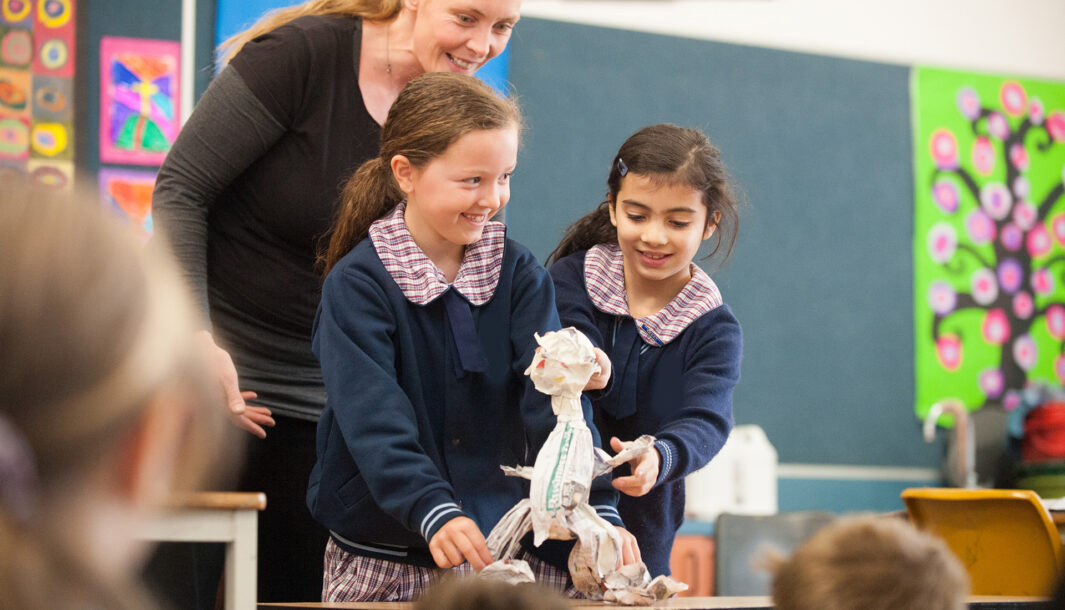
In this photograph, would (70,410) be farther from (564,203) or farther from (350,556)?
(564,203)

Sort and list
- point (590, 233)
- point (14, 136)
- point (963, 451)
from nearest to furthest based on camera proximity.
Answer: point (590, 233)
point (14, 136)
point (963, 451)

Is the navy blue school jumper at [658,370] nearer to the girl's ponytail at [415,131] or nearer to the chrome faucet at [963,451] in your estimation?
the girl's ponytail at [415,131]

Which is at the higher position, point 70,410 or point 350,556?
point 70,410

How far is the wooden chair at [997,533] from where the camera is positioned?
2.34m

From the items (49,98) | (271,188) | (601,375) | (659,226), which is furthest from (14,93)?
(601,375)

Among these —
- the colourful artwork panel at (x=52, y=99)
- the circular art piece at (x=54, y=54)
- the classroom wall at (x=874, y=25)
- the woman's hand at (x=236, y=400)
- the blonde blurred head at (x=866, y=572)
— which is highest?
the classroom wall at (x=874, y=25)

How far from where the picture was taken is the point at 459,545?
1.42 m

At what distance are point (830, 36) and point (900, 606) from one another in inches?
190

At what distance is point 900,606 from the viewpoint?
0.94 meters

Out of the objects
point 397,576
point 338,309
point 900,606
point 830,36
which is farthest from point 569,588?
point 830,36

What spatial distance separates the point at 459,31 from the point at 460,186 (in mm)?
325

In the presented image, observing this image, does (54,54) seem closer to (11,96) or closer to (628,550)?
(11,96)

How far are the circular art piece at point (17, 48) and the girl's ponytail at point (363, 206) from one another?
2.69 m

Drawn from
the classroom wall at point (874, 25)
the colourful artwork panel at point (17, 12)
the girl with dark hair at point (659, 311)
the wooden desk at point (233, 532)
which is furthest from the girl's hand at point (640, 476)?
the classroom wall at point (874, 25)
